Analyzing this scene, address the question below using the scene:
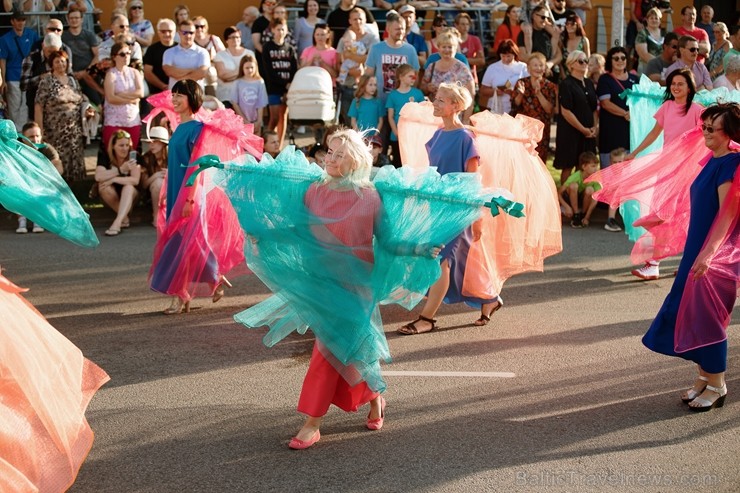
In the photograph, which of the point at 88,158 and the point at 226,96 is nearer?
the point at 226,96

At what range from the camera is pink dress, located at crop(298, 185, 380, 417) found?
6125 millimetres

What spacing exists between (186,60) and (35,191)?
628cm

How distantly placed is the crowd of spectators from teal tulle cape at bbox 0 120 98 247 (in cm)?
429

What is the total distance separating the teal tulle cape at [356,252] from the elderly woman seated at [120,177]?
245 inches

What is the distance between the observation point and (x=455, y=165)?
8297 mm

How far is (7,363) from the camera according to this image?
5.09 metres

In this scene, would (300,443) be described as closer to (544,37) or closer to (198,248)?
(198,248)

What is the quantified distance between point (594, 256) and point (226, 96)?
199 inches

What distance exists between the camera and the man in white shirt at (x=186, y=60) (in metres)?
13.4

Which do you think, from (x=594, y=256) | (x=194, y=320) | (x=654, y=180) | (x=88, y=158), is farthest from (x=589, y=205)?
(x=88, y=158)

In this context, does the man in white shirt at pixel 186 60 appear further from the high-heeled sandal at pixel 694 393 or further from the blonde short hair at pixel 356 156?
the high-heeled sandal at pixel 694 393

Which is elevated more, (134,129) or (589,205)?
(134,129)

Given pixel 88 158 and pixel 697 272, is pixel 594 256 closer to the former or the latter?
pixel 697 272

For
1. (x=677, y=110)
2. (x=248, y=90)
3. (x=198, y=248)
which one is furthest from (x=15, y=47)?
(x=677, y=110)
